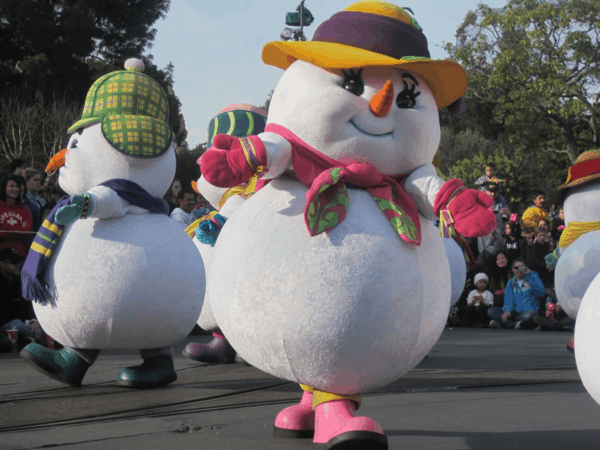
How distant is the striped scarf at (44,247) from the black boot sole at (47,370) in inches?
13.4

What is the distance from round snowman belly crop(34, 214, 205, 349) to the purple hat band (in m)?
1.74

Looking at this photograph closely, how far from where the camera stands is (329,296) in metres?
2.97

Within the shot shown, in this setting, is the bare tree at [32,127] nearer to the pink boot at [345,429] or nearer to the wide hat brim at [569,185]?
the wide hat brim at [569,185]

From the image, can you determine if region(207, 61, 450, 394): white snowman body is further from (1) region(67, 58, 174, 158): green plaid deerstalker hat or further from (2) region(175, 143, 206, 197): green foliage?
(2) region(175, 143, 206, 197): green foliage

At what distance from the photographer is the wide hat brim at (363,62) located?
3191 mm

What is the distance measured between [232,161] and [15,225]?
496cm

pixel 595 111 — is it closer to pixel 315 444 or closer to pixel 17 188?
pixel 17 188

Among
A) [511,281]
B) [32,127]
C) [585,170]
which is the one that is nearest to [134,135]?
[585,170]

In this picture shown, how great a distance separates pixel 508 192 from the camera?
74.0ft

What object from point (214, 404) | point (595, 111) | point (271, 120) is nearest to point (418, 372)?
point (214, 404)

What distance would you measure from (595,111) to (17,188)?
68.1ft

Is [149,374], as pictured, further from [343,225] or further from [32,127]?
[32,127]

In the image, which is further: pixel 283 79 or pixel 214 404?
pixel 214 404

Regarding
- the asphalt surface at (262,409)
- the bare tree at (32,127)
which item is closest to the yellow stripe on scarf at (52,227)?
the asphalt surface at (262,409)
